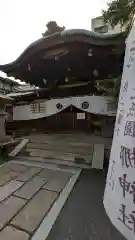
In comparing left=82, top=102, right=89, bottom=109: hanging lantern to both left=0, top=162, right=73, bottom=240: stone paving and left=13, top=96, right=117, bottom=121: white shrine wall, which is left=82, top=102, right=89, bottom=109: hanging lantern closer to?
left=13, top=96, right=117, bottom=121: white shrine wall

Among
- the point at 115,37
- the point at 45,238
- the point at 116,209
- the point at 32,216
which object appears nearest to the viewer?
the point at 116,209

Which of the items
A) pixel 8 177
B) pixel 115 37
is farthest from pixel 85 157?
pixel 115 37

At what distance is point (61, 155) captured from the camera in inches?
318

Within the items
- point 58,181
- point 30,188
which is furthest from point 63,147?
point 30,188

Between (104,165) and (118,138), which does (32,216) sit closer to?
(118,138)

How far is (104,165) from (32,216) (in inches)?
165

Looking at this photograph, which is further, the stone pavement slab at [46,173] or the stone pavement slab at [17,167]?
the stone pavement slab at [17,167]

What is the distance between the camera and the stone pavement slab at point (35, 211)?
3.23 m

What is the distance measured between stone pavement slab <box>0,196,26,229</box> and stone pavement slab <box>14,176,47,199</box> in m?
0.23

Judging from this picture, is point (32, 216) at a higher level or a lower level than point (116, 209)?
lower

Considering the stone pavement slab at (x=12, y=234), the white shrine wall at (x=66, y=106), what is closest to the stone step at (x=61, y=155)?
the white shrine wall at (x=66, y=106)

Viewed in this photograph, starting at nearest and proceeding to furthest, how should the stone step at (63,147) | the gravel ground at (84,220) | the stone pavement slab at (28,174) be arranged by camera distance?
the gravel ground at (84,220) → the stone pavement slab at (28,174) → the stone step at (63,147)

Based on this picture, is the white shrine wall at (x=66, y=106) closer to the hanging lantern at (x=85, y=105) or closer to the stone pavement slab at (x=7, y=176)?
the hanging lantern at (x=85, y=105)

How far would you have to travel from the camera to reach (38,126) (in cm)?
1394
